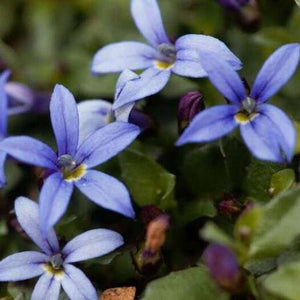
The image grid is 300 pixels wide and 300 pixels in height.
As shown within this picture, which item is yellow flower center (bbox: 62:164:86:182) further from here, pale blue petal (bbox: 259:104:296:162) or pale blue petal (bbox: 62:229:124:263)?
pale blue petal (bbox: 259:104:296:162)

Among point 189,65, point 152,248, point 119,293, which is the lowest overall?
point 119,293

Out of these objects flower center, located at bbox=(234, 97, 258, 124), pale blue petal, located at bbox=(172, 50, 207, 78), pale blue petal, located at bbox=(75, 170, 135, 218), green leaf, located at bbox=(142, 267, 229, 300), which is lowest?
green leaf, located at bbox=(142, 267, 229, 300)

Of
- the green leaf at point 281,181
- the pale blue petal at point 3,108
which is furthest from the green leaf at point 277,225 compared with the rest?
the pale blue petal at point 3,108

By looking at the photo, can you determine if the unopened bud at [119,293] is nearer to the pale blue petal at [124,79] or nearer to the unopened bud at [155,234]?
the unopened bud at [155,234]

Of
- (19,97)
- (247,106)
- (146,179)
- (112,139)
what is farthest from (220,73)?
(19,97)

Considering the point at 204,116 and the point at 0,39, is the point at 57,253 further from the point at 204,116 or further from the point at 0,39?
the point at 0,39

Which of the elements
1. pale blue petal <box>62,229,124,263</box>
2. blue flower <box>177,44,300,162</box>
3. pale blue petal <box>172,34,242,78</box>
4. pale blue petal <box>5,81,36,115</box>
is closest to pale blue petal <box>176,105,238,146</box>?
blue flower <box>177,44,300,162</box>

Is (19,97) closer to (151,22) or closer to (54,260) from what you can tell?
(151,22)
